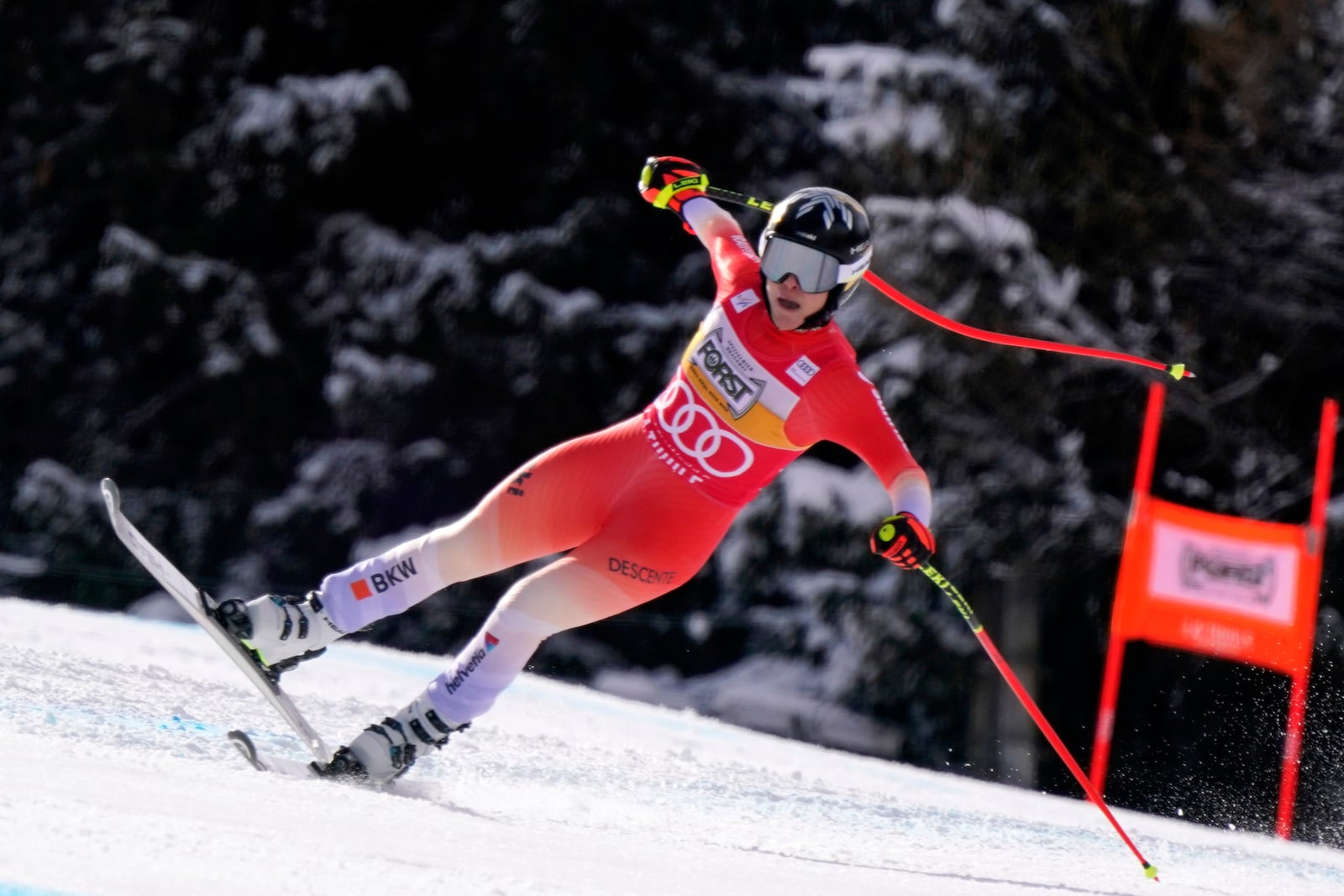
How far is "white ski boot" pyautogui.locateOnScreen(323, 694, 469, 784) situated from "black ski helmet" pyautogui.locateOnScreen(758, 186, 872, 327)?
3.64ft

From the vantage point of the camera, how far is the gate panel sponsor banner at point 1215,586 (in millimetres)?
6008

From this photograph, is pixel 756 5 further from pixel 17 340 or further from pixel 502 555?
pixel 502 555

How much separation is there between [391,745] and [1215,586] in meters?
4.25

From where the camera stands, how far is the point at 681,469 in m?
3.15

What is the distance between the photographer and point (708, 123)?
10086 mm

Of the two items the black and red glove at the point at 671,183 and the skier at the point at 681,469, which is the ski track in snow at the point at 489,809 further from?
the black and red glove at the point at 671,183

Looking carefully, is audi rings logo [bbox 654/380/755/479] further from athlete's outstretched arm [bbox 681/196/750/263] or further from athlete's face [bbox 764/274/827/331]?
athlete's outstretched arm [bbox 681/196/750/263]

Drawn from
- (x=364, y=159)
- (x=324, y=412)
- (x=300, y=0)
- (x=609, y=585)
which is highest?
(x=300, y=0)

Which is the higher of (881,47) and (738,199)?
(881,47)

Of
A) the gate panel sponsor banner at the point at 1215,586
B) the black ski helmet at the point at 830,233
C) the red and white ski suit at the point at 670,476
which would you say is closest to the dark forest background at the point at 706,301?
the gate panel sponsor banner at the point at 1215,586

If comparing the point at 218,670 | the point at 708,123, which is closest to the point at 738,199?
the point at 218,670

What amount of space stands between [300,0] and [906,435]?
17.0 feet

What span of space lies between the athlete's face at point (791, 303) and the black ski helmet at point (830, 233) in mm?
20

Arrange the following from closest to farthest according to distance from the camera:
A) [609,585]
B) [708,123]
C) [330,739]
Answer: [609,585] < [330,739] < [708,123]
